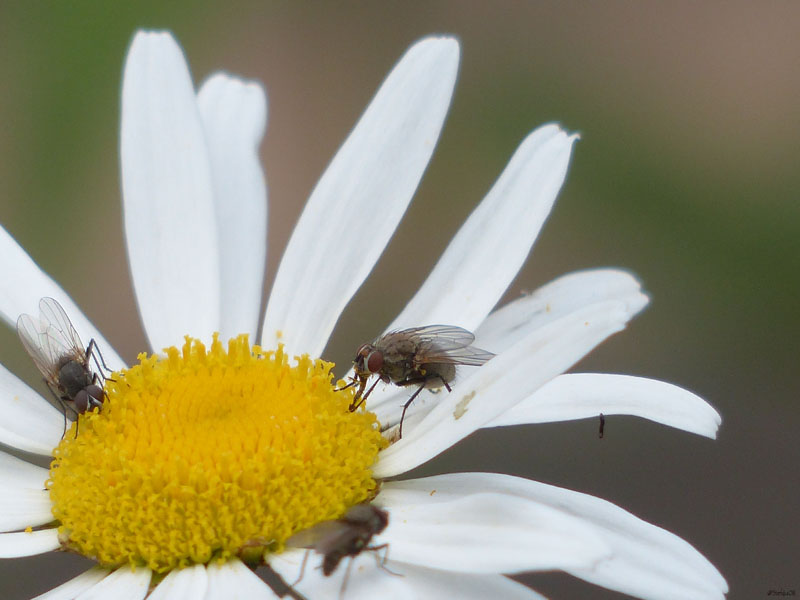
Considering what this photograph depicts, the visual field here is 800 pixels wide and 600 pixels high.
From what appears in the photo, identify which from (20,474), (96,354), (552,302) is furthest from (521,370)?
(96,354)

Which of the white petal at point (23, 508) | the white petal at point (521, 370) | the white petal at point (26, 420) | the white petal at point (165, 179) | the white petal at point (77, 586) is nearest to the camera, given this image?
the white petal at point (521, 370)

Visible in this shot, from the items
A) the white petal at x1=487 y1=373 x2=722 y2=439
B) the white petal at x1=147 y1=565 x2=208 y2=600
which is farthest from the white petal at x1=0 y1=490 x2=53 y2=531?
the white petal at x1=487 y1=373 x2=722 y2=439

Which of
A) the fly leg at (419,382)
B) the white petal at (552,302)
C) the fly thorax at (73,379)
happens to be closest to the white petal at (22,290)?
the fly thorax at (73,379)

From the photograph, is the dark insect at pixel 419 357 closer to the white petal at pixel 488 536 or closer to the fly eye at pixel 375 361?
the fly eye at pixel 375 361

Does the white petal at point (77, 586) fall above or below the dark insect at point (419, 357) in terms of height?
below

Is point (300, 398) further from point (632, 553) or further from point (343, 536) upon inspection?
point (632, 553)

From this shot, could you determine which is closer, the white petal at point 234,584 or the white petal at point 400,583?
the white petal at point 400,583
